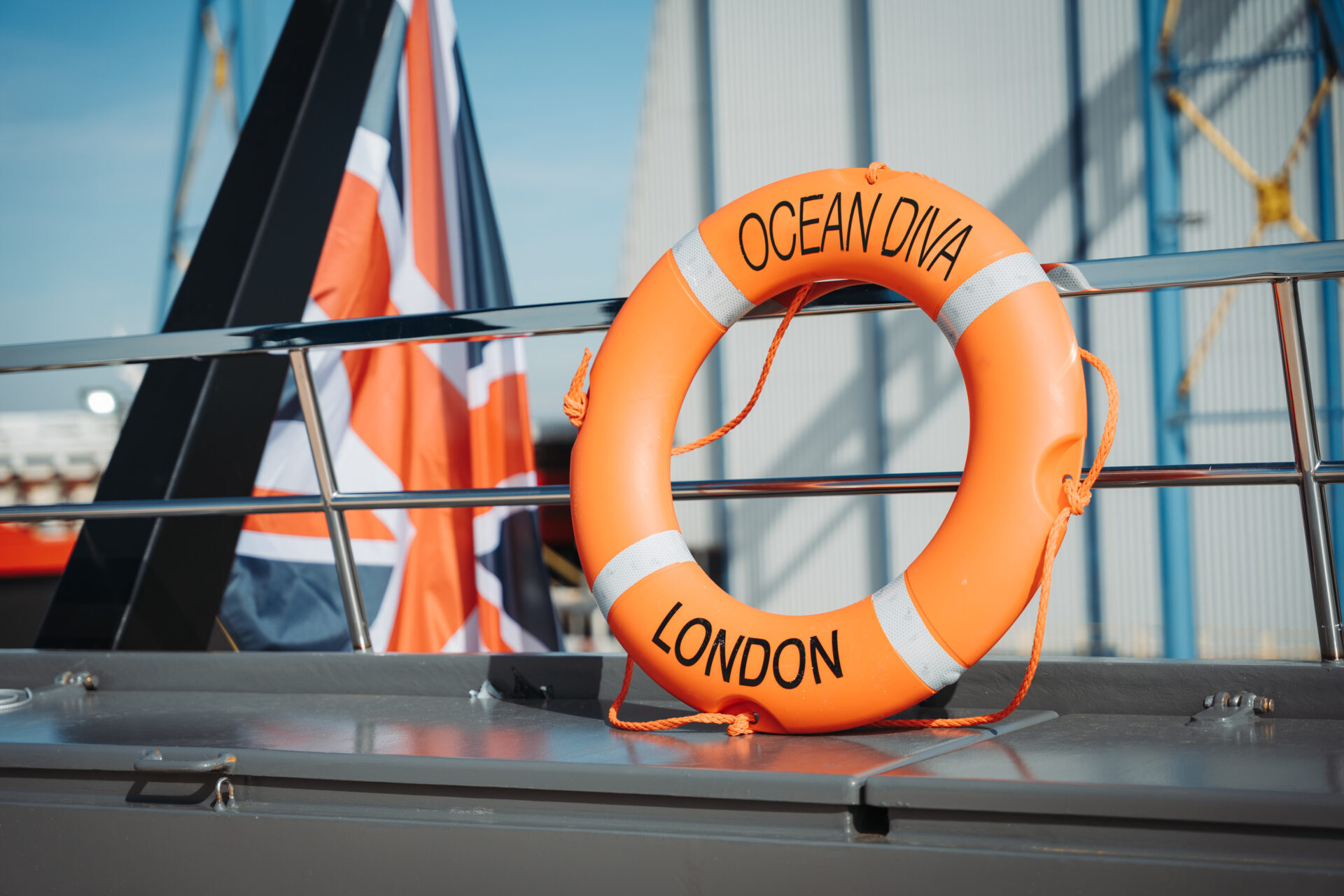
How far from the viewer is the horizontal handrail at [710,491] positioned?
1.21m

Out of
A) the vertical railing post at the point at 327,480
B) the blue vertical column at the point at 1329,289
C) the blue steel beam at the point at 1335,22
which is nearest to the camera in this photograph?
the vertical railing post at the point at 327,480

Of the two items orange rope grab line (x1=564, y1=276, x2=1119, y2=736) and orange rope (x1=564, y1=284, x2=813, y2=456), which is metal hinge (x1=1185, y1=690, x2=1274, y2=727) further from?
orange rope (x1=564, y1=284, x2=813, y2=456)

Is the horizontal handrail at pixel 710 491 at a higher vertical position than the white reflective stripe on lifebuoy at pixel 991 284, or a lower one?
lower

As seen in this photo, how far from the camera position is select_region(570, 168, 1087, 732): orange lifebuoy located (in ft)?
3.82

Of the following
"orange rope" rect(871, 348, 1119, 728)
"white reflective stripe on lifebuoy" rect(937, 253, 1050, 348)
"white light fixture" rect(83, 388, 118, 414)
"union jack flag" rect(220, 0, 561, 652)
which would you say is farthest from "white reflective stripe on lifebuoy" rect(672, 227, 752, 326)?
"white light fixture" rect(83, 388, 118, 414)

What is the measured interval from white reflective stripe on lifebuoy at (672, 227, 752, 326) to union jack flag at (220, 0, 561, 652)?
1.39 m

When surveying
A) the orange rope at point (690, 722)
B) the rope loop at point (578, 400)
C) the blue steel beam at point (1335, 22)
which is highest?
the blue steel beam at point (1335, 22)

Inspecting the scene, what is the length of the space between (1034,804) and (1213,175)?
6524 mm

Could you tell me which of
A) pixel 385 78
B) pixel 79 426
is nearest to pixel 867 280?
pixel 385 78

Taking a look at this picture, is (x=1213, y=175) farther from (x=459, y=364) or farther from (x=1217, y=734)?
(x=1217, y=734)

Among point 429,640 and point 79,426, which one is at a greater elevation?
point 79,426

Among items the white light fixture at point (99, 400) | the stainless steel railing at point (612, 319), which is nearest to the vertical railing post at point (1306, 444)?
the stainless steel railing at point (612, 319)

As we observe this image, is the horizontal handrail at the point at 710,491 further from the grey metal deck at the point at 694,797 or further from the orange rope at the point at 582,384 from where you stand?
the grey metal deck at the point at 694,797

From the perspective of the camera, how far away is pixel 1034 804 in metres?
0.93
